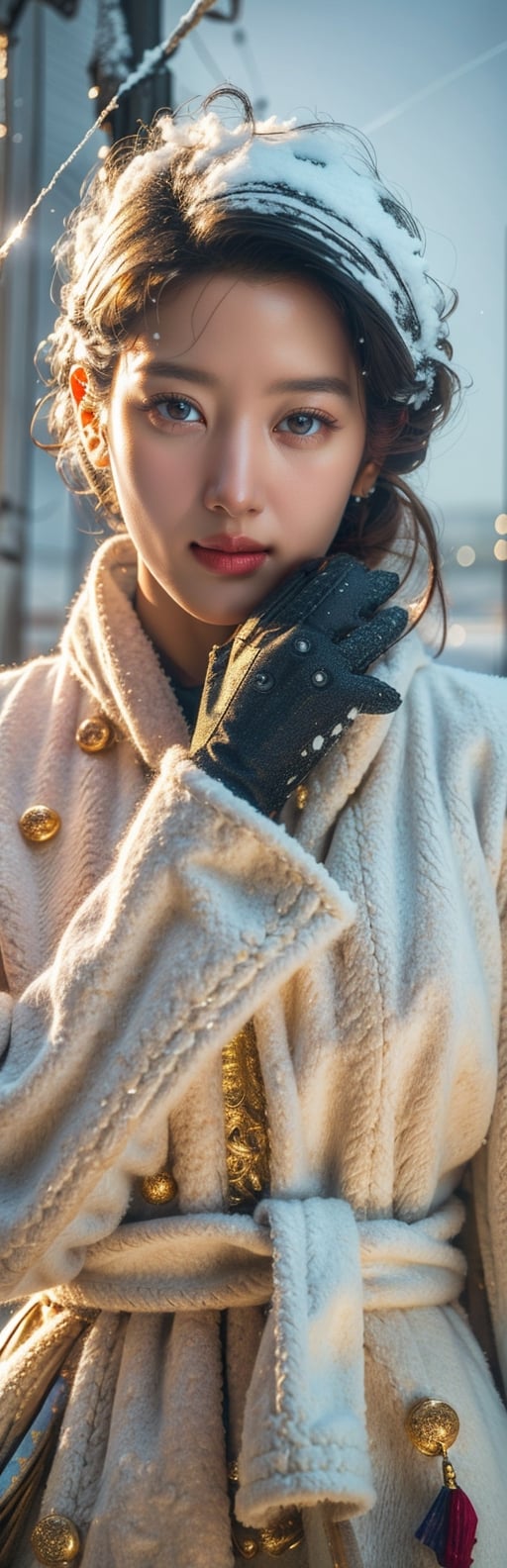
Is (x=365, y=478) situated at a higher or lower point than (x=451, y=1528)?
higher

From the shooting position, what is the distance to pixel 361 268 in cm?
88

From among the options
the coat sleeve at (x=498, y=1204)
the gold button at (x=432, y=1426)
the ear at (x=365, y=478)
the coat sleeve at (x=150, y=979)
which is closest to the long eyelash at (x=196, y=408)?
the ear at (x=365, y=478)

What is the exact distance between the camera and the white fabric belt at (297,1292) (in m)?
0.75

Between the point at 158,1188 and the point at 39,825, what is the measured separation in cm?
32

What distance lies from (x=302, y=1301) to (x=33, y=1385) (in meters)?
0.27

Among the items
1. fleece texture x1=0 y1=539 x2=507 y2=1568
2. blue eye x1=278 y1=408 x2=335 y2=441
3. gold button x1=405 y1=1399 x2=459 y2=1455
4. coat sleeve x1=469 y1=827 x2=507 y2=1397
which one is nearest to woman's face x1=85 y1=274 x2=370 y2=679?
blue eye x1=278 y1=408 x2=335 y2=441

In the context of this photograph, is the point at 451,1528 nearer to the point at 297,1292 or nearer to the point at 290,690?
the point at 297,1292

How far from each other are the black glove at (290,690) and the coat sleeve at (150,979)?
4cm

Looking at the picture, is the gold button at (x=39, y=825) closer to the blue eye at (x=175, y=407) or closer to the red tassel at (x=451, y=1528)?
the blue eye at (x=175, y=407)

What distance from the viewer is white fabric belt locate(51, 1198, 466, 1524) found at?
753 mm

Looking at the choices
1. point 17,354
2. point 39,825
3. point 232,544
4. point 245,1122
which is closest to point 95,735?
point 39,825

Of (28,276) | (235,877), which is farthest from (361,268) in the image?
(28,276)

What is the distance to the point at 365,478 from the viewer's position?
3.39 ft

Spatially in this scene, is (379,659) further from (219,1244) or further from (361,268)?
(219,1244)
